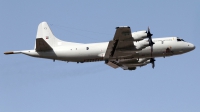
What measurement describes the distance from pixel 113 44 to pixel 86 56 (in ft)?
9.72

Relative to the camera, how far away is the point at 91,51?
44594mm

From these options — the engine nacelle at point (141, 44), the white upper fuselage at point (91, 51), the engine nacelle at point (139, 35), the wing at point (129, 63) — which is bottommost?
the wing at point (129, 63)

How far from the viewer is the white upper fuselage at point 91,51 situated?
44594mm

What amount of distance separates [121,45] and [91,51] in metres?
2.97

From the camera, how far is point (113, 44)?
143ft

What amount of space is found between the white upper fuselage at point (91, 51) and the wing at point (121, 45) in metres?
0.68

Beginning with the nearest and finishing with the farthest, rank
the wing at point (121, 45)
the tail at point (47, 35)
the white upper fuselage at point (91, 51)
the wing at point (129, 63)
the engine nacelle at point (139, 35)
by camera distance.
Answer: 1. the wing at point (121, 45)
2. the engine nacelle at point (139, 35)
3. the white upper fuselage at point (91, 51)
4. the tail at point (47, 35)
5. the wing at point (129, 63)

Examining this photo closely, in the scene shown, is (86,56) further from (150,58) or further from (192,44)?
(192,44)

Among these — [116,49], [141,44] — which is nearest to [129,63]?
[141,44]

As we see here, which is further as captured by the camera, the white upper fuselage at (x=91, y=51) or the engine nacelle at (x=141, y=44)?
the white upper fuselage at (x=91, y=51)

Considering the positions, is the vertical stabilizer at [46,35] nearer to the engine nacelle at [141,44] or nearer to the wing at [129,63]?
the wing at [129,63]

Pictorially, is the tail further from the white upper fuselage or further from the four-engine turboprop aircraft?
the white upper fuselage

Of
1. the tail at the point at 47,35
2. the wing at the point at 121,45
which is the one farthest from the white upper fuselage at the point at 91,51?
the tail at the point at 47,35

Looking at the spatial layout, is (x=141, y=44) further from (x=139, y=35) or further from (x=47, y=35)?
(x=47, y=35)
